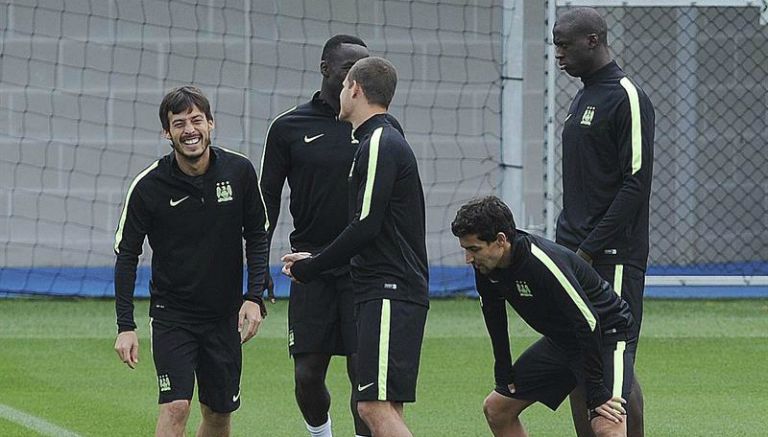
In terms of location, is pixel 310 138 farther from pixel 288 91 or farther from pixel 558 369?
pixel 288 91

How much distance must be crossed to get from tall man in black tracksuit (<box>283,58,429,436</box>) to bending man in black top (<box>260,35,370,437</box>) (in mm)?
947

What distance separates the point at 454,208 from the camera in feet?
43.6

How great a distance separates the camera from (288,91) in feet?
43.6

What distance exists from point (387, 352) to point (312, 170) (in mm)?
1426

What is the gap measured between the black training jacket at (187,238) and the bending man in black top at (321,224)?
514 mm

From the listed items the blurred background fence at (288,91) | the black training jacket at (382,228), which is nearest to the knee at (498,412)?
the black training jacket at (382,228)

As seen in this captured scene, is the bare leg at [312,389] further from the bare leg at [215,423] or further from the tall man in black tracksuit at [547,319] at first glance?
the tall man in black tracksuit at [547,319]

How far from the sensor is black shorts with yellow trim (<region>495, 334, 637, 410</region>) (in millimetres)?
5891

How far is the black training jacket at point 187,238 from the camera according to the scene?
20.3 feet

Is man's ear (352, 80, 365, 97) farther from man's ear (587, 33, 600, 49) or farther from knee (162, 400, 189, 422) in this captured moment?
knee (162, 400, 189, 422)

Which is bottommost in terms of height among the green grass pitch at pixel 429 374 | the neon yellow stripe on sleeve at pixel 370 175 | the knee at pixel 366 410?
the green grass pitch at pixel 429 374

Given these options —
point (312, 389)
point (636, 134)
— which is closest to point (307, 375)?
point (312, 389)

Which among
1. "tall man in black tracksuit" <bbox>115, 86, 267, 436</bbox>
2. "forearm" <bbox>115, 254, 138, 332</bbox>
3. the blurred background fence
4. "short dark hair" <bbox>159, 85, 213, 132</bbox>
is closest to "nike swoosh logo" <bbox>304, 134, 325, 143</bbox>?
"tall man in black tracksuit" <bbox>115, 86, 267, 436</bbox>

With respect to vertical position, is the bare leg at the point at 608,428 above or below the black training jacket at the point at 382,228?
below
